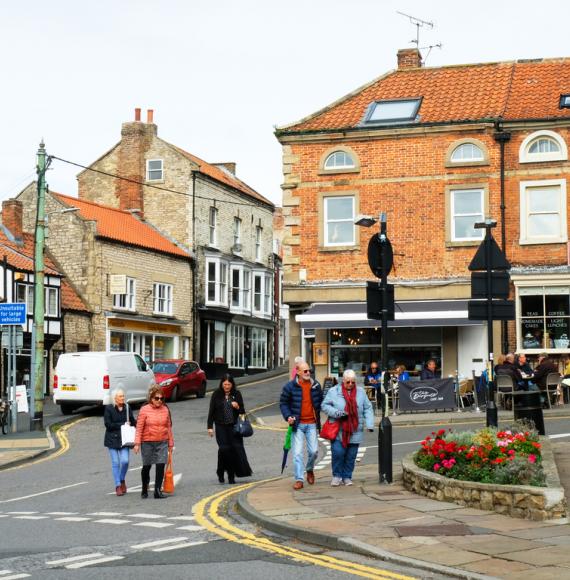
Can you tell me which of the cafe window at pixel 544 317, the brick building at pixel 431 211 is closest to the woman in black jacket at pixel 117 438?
the brick building at pixel 431 211

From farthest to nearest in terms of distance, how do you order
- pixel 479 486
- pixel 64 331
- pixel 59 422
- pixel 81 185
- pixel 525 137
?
pixel 81 185
pixel 64 331
pixel 525 137
pixel 59 422
pixel 479 486

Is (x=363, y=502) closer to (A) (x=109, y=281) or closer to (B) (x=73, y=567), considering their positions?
(B) (x=73, y=567)

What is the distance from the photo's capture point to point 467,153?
1243 inches

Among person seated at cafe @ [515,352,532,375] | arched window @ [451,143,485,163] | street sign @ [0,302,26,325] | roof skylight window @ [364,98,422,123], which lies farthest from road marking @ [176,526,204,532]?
roof skylight window @ [364,98,422,123]

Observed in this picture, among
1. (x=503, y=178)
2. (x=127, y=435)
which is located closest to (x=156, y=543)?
(x=127, y=435)

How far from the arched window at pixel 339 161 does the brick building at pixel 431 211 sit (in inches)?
1.3

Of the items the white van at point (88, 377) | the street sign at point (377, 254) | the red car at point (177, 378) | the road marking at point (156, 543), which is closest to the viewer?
the road marking at point (156, 543)

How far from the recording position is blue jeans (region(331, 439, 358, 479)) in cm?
1416

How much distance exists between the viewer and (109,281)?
150ft

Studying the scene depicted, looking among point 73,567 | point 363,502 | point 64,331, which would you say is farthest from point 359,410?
point 64,331

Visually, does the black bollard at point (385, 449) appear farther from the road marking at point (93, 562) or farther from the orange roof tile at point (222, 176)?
the orange roof tile at point (222, 176)

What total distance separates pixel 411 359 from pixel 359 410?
17.5 meters

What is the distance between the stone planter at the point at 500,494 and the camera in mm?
10945

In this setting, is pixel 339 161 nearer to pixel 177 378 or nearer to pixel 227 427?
pixel 177 378
